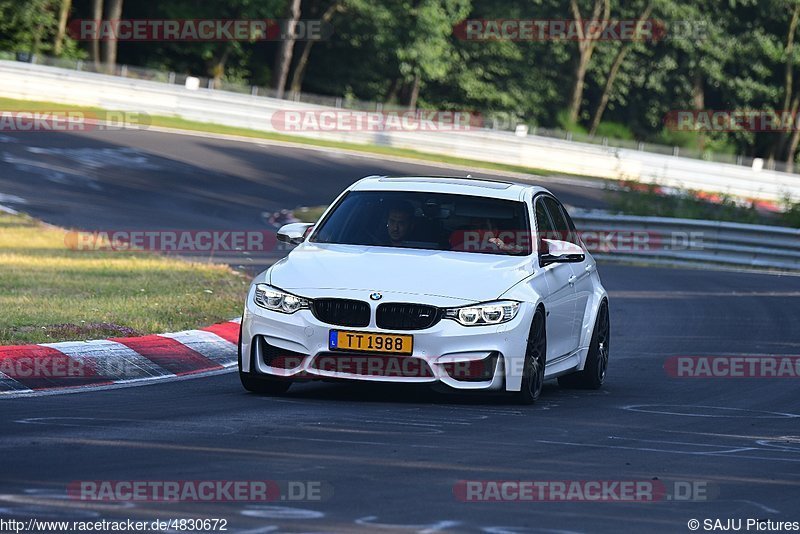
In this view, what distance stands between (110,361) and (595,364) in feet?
12.2

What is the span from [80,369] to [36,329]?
1.20 meters

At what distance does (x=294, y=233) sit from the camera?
1061 centimetres

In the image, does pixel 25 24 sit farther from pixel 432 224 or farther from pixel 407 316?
pixel 407 316

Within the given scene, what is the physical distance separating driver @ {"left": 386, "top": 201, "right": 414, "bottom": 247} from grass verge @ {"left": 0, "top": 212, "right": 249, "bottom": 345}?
7.99 ft

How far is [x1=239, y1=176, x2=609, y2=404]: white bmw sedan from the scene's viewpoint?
9.35m

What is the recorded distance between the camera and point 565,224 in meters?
11.9

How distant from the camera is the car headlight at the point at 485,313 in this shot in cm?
938

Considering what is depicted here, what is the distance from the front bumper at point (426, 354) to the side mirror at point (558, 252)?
1015 mm

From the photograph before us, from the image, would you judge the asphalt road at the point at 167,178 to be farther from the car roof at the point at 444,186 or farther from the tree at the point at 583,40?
the tree at the point at 583,40

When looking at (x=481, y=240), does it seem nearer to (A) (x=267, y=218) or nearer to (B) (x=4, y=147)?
(A) (x=267, y=218)

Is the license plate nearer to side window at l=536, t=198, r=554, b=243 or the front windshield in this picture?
the front windshield

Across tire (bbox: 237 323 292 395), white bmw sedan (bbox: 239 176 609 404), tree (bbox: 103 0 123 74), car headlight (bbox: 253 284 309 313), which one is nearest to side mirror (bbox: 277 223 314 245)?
white bmw sedan (bbox: 239 176 609 404)

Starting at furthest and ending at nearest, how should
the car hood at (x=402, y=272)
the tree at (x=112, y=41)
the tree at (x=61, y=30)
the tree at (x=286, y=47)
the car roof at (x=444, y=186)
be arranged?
the tree at (x=286, y=47)
the tree at (x=61, y=30)
the tree at (x=112, y=41)
the car roof at (x=444, y=186)
the car hood at (x=402, y=272)

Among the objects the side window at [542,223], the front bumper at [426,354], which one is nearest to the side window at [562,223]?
the side window at [542,223]
